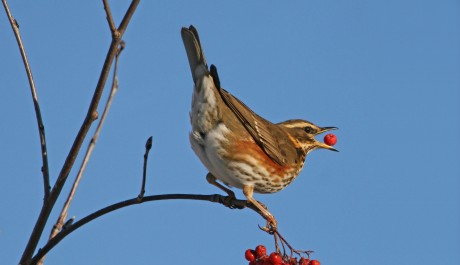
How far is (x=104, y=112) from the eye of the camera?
408cm

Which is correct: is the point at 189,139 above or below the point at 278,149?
below

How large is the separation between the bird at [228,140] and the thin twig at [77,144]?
1.80 m

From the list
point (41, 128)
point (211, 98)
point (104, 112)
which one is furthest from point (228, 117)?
point (41, 128)

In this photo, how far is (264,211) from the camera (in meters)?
4.47

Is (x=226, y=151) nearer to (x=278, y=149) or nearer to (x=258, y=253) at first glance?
(x=278, y=149)

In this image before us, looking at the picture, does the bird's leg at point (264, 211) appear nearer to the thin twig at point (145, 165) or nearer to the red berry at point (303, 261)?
the red berry at point (303, 261)

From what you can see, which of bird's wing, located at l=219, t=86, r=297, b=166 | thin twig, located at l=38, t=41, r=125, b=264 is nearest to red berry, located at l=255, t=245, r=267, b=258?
thin twig, located at l=38, t=41, r=125, b=264

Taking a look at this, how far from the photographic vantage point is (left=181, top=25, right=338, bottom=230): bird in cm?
474

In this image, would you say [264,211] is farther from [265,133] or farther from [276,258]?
[265,133]

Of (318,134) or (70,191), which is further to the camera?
(318,134)

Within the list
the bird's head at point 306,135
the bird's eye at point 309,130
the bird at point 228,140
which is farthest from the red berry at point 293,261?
the bird's eye at point 309,130

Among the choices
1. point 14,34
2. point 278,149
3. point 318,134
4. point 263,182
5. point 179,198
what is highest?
point 318,134

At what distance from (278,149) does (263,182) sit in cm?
44

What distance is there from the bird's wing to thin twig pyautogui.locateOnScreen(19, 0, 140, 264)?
6.92 feet
